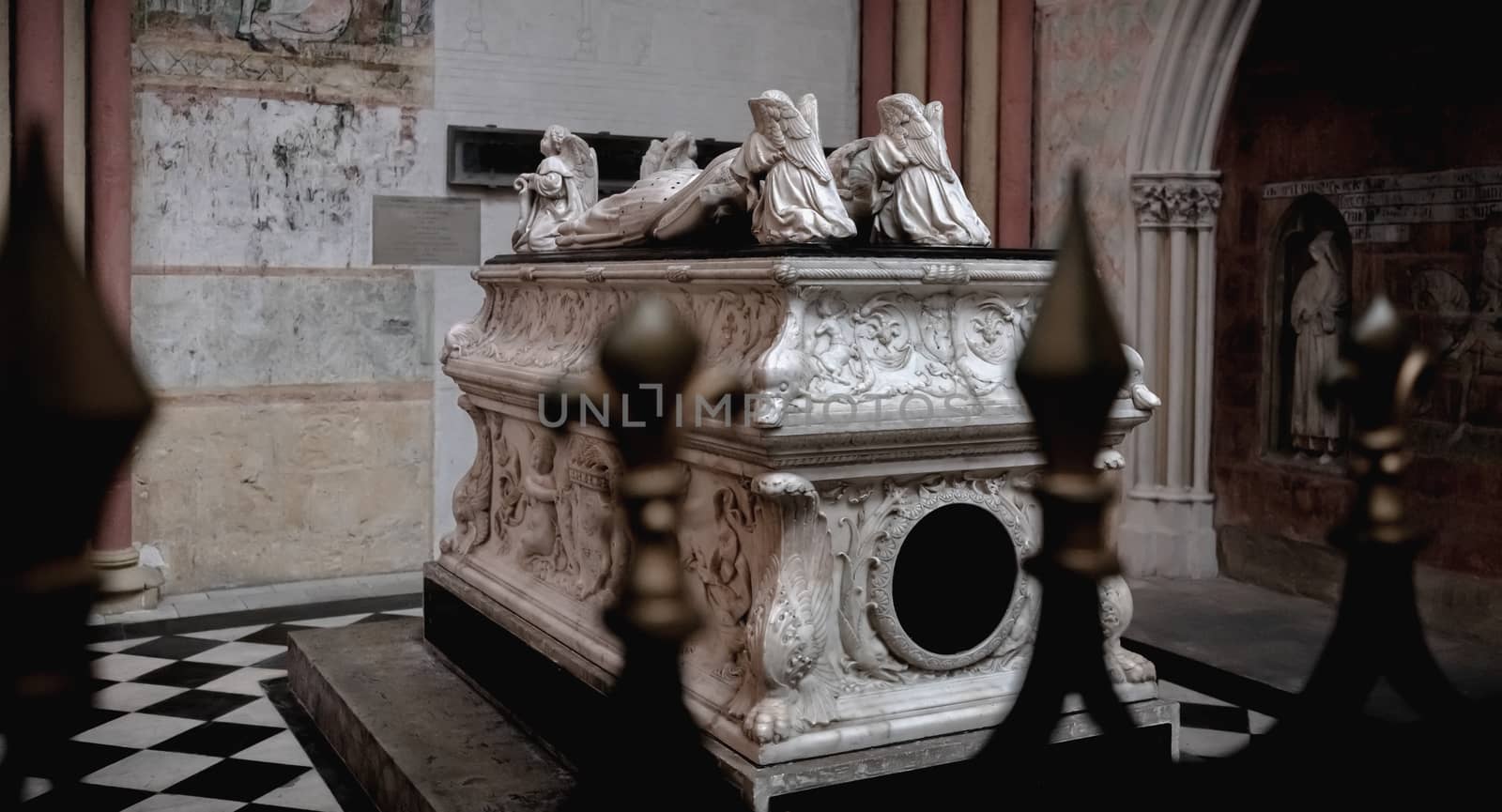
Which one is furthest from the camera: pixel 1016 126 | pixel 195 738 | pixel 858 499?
pixel 1016 126

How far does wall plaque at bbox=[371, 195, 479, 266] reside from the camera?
22.7 feet

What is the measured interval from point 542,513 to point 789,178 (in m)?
1.37

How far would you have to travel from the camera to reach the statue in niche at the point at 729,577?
3131mm

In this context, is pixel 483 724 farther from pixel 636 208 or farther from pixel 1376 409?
pixel 1376 409

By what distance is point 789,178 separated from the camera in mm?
3365

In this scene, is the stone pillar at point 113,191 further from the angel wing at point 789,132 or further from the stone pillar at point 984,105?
the stone pillar at point 984,105

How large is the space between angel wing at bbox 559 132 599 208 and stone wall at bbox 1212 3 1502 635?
2.84 meters

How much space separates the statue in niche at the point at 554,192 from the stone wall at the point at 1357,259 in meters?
2.85

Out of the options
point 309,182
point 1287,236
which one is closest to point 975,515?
point 1287,236

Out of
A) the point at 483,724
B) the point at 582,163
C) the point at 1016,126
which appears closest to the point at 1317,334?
the point at 1016,126

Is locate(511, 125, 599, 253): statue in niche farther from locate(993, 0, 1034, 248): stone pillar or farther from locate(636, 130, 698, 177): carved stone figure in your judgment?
locate(993, 0, 1034, 248): stone pillar

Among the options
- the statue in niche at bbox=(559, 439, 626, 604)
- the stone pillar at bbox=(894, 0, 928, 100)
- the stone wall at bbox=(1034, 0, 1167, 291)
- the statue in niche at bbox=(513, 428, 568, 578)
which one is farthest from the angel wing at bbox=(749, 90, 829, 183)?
the stone pillar at bbox=(894, 0, 928, 100)

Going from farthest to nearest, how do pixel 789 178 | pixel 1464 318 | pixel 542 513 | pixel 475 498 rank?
pixel 1464 318
pixel 475 498
pixel 542 513
pixel 789 178

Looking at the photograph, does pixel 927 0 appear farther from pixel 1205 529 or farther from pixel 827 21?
pixel 1205 529
